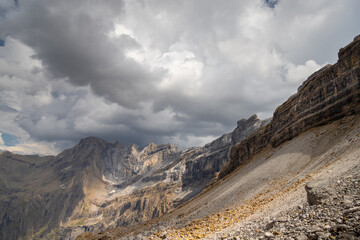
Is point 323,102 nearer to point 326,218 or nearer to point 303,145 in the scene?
point 303,145

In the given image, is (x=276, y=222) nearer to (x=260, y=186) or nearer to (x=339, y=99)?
(x=260, y=186)

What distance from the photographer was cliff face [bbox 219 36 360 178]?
4494 cm

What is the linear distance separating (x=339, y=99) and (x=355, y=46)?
37.5 feet

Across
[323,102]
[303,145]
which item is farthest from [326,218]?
[323,102]

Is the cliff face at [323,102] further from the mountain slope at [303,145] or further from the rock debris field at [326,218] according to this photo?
the rock debris field at [326,218]

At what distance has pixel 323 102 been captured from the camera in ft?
175

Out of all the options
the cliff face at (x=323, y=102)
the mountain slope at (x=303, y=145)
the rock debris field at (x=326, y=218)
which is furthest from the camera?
the cliff face at (x=323, y=102)

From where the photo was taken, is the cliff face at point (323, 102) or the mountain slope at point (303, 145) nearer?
the mountain slope at point (303, 145)

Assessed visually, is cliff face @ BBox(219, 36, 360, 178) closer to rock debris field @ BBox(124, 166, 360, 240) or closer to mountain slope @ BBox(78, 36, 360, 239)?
mountain slope @ BBox(78, 36, 360, 239)

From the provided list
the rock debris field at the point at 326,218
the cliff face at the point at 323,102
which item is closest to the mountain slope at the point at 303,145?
the cliff face at the point at 323,102

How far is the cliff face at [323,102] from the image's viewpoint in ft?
147

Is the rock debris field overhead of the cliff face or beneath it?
beneath

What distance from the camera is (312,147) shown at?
42750mm

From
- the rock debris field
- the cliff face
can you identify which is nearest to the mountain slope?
the cliff face
